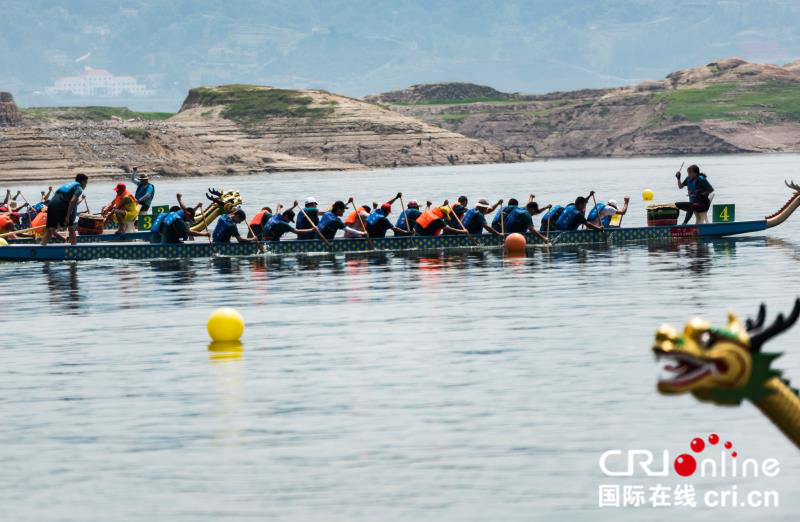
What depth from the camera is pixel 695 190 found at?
45.6 metres

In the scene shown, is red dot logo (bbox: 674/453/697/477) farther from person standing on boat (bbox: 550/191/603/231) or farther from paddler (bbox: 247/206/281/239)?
paddler (bbox: 247/206/281/239)

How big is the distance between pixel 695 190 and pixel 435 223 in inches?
321

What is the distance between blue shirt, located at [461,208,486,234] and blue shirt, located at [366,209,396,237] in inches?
94.3

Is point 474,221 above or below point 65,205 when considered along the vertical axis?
below

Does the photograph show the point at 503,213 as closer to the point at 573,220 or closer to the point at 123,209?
the point at 573,220

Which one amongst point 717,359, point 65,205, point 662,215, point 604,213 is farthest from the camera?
point 604,213

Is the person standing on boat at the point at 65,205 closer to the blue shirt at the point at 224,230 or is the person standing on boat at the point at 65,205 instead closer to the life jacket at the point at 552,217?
the blue shirt at the point at 224,230

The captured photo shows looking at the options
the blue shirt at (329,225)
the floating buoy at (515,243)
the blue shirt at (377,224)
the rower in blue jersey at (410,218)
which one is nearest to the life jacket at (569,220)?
the floating buoy at (515,243)

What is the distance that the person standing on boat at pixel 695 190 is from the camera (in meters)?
44.2

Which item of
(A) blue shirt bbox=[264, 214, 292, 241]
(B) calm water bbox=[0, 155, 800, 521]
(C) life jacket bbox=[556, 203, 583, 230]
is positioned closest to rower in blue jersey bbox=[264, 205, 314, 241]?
(A) blue shirt bbox=[264, 214, 292, 241]

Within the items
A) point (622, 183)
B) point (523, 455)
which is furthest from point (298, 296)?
point (622, 183)

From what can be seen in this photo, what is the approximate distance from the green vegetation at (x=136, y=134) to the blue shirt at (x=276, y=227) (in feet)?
435

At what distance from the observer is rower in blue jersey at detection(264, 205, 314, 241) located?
44.0 m

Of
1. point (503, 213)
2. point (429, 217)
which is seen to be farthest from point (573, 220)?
point (429, 217)
